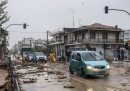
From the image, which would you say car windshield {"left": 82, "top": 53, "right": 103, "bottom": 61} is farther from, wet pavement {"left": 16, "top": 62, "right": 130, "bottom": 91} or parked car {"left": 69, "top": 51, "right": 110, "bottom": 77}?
wet pavement {"left": 16, "top": 62, "right": 130, "bottom": 91}

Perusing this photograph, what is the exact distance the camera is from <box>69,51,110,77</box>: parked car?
24.5 m

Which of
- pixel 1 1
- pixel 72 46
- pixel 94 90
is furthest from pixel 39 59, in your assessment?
pixel 94 90

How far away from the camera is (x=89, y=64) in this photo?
81.0 feet

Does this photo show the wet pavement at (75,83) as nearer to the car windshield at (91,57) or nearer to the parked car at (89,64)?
the parked car at (89,64)

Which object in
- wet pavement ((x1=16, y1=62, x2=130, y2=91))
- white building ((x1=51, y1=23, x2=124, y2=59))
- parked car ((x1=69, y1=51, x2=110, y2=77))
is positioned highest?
white building ((x1=51, y1=23, x2=124, y2=59))

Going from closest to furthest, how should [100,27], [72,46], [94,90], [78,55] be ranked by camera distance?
[94,90], [78,55], [100,27], [72,46]

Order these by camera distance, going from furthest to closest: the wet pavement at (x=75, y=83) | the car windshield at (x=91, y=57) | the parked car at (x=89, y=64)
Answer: the car windshield at (x=91, y=57) < the parked car at (x=89, y=64) < the wet pavement at (x=75, y=83)

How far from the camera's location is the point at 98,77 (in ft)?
83.4

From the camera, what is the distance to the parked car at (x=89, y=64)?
80.3 ft

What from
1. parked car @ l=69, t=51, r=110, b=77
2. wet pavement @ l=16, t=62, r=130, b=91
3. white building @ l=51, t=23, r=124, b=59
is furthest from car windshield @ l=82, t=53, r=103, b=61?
white building @ l=51, t=23, r=124, b=59

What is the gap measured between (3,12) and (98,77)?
1747 centimetres

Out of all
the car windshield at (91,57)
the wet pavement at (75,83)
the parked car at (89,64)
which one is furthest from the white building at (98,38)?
the wet pavement at (75,83)

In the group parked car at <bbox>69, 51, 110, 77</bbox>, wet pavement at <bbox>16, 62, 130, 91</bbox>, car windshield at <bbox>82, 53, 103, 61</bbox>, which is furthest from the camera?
car windshield at <bbox>82, 53, 103, 61</bbox>

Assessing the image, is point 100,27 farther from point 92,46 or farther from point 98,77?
point 98,77
